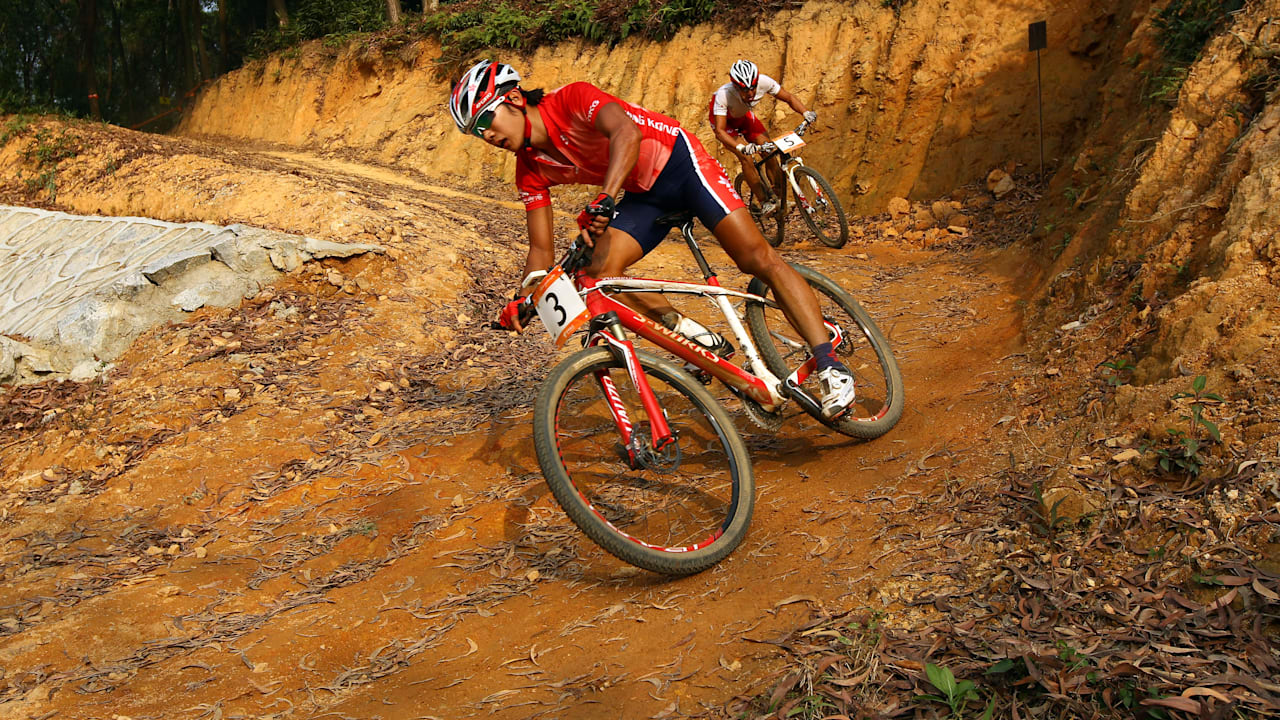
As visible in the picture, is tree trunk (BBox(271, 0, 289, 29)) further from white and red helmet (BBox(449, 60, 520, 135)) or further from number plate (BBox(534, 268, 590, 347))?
number plate (BBox(534, 268, 590, 347))

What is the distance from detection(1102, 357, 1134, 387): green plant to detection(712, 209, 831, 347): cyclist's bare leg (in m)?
1.38

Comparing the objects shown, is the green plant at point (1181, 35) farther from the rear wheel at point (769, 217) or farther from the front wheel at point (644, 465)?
the front wheel at point (644, 465)

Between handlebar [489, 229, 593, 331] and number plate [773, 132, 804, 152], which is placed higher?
number plate [773, 132, 804, 152]

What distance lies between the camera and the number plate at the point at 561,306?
12.0 ft

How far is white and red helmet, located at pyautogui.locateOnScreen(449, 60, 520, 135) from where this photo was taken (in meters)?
3.88

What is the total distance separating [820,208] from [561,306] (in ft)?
22.9

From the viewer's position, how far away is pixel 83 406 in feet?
19.6

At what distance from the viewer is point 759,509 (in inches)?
161

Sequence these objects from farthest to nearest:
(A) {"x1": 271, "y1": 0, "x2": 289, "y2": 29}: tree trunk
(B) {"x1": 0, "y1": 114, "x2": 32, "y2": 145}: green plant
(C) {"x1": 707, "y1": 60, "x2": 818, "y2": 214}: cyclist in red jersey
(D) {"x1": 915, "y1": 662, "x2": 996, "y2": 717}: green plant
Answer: (A) {"x1": 271, "y1": 0, "x2": 289, "y2": 29}: tree trunk → (B) {"x1": 0, "y1": 114, "x2": 32, "y2": 145}: green plant → (C) {"x1": 707, "y1": 60, "x2": 818, "y2": 214}: cyclist in red jersey → (D) {"x1": 915, "y1": 662, "x2": 996, "y2": 717}: green plant

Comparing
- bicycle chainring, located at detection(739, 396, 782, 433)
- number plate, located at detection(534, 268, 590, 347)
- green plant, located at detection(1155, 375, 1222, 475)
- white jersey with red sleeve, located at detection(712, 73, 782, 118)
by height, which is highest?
white jersey with red sleeve, located at detection(712, 73, 782, 118)

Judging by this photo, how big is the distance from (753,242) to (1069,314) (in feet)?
7.61

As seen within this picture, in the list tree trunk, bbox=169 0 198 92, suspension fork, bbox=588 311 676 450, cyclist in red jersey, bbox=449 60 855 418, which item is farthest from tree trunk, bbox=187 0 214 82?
suspension fork, bbox=588 311 676 450

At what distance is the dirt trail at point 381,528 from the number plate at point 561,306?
1.17m

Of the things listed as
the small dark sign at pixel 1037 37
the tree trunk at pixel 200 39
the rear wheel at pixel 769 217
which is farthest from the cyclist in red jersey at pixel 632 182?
the tree trunk at pixel 200 39
